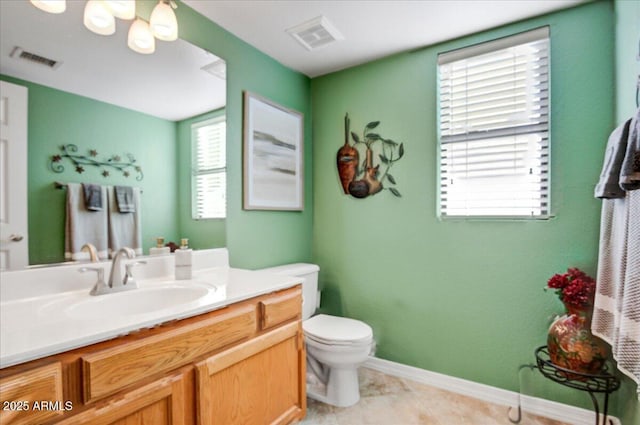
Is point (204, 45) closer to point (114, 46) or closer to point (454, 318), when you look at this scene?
point (114, 46)

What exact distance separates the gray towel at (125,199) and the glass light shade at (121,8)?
0.77 meters

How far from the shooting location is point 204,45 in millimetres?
1903

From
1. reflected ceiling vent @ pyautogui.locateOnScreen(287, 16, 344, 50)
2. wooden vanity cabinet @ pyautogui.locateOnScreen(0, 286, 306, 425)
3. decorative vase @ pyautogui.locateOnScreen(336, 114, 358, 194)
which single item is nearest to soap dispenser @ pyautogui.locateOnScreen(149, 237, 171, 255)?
wooden vanity cabinet @ pyautogui.locateOnScreen(0, 286, 306, 425)

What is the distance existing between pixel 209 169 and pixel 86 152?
24.7 inches

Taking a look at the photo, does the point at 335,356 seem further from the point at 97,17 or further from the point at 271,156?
the point at 97,17

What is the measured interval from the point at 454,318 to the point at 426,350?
0.31m

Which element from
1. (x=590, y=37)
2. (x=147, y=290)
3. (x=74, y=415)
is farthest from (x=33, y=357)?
(x=590, y=37)

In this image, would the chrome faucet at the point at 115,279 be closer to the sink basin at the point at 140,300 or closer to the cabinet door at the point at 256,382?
the sink basin at the point at 140,300

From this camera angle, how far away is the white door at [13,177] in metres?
1.19

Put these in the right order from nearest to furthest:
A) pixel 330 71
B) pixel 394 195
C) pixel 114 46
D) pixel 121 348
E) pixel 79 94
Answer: pixel 121 348, pixel 79 94, pixel 114 46, pixel 394 195, pixel 330 71

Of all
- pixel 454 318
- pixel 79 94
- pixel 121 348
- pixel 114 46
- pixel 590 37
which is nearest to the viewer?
pixel 121 348

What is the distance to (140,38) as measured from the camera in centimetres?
156

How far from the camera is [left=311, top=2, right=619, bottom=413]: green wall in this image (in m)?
1.78

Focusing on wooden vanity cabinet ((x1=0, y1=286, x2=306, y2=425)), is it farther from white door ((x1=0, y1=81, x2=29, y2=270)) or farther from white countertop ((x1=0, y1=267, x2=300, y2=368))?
white door ((x1=0, y1=81, x2=29, y2=270))
